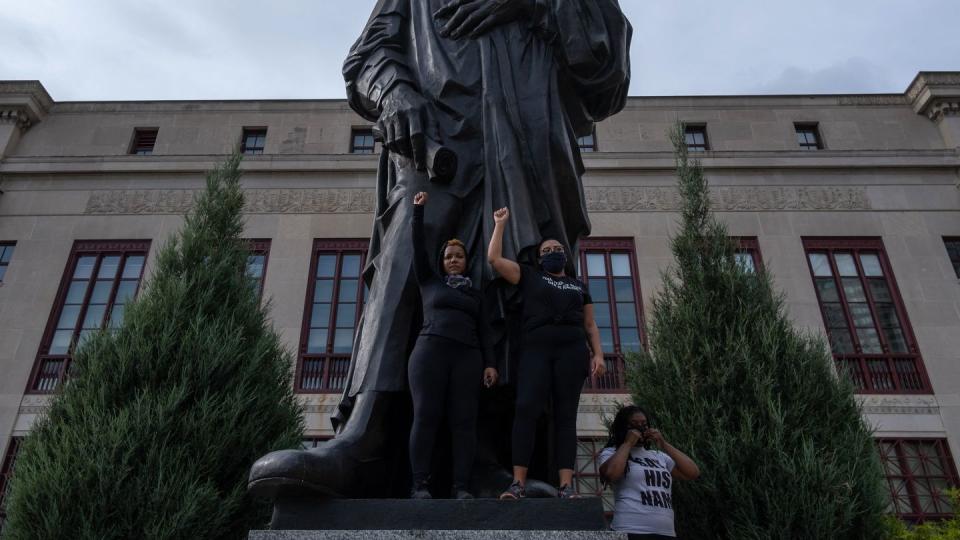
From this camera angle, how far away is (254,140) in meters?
20.9

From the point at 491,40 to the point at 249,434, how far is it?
6.28 metres

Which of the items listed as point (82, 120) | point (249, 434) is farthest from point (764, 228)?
point (82, 120)

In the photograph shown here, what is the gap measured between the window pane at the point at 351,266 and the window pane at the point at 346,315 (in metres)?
0.89

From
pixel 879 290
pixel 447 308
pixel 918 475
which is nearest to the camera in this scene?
pixel 447 308

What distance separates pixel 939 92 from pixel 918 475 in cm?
1101

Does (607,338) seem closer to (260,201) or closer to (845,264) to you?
(845,264)

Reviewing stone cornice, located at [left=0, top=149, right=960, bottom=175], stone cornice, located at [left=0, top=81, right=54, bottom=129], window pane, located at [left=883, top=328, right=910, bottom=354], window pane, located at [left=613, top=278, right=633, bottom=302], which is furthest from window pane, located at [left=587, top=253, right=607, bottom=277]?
stone cornice, located at [left=0, top=81, right=54, bottom=129]

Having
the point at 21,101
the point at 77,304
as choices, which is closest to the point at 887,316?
the point at 77,304

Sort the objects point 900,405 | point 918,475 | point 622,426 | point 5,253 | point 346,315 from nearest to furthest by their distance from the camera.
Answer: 1. point 622,426
2. point 918,475
3. point 900,405
4. point 346,315
5. point 5,253

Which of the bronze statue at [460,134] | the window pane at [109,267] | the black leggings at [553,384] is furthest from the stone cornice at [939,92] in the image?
the window pane at [109,267]

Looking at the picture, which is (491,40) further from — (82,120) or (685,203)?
(82,120)

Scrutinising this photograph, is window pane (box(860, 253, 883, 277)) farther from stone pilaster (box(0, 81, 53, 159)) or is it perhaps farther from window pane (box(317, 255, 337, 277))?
stone pilaster (box(0, 81, 53, 159))

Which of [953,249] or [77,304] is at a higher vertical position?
[953,249]

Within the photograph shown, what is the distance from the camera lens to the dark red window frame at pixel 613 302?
16422 mm
